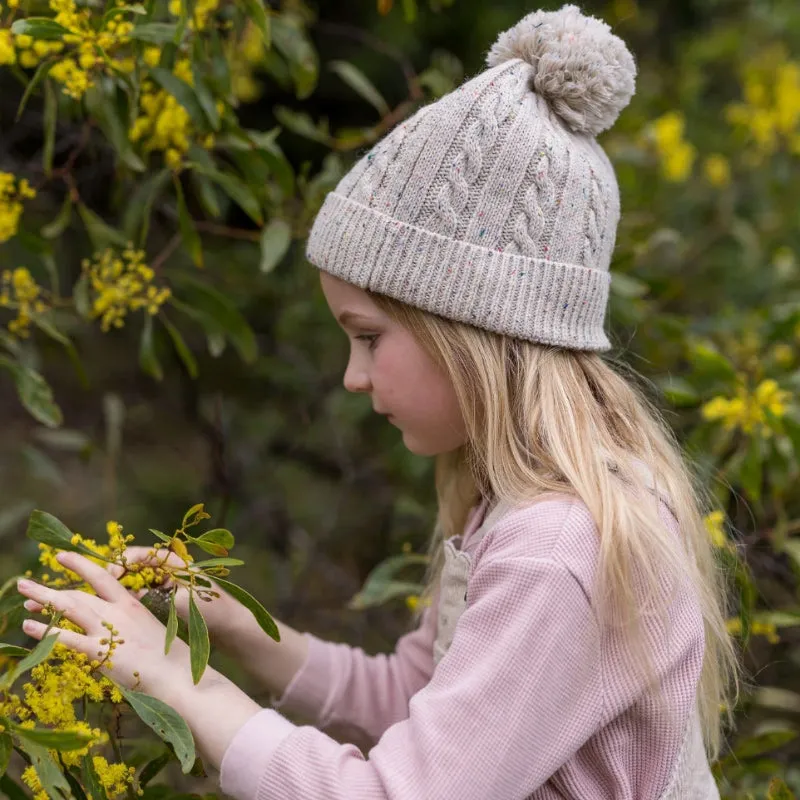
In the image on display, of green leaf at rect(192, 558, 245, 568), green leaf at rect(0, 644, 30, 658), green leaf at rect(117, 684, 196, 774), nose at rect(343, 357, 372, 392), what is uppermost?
nose at rect(343, 357, 372, 392)

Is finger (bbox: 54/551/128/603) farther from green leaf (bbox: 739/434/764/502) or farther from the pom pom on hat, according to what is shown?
green leaf (bbox: 739/434/764/502)

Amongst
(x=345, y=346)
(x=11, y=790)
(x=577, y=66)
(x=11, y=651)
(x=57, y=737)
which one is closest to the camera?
(x=57, y=737)

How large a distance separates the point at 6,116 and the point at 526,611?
187 centimetres

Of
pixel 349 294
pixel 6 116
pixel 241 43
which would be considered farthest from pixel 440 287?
pixel 6 116

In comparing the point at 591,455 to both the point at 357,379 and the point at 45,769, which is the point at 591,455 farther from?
the point at 45,769

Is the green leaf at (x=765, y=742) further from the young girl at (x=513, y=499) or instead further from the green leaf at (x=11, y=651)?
the green leaf at (x=11, y=651)

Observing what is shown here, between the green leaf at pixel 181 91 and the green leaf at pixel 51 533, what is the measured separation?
734 mm

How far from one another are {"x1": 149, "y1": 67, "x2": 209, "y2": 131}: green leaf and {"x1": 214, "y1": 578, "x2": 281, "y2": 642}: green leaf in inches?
31.5

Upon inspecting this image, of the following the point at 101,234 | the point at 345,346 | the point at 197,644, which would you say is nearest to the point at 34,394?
the point at 101,234

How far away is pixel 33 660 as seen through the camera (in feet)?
3.12

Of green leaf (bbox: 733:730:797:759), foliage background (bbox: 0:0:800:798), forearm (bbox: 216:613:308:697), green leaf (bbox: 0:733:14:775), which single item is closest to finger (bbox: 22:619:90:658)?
green leaf (bbox: 0:733:14:775)

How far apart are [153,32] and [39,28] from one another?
7.2 inches

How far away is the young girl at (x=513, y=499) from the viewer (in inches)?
43.0

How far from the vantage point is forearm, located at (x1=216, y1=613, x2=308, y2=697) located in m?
1.47
